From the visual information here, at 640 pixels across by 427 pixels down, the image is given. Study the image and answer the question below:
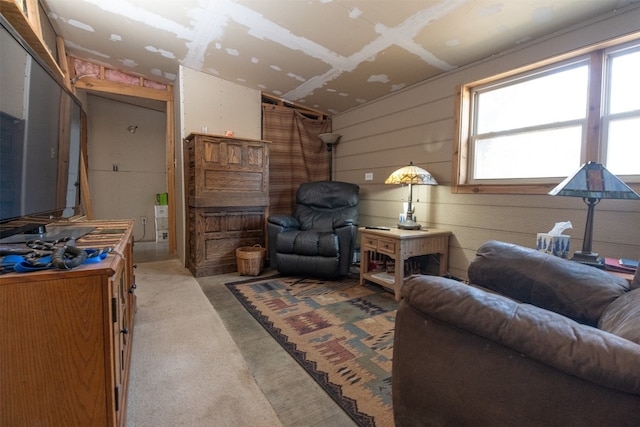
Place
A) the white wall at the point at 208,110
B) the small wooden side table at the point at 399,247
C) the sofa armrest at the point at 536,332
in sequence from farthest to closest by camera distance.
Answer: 1. the white wall at the point at 208,110
2. the small wooden side table at the point at 399,247
3. the sofa armrest at the point at 536,332

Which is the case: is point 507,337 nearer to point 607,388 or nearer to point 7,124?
point 607,388

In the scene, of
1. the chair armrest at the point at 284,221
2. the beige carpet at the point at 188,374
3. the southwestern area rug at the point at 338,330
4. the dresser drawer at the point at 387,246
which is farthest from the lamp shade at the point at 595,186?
the chair armrest at the point at 284,221

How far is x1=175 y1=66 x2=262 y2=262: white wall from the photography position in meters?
3.56

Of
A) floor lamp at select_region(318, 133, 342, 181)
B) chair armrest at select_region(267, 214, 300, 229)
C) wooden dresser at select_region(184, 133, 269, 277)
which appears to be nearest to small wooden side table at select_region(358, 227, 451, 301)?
chair armrest at select_region(267, 214, 300, 229)

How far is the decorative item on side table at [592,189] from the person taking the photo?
1.57 metres

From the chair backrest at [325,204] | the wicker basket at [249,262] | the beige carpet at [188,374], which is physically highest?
the chair backrest at [325,204]

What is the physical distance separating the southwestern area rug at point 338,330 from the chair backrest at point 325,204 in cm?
77

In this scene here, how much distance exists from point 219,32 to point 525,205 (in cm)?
304

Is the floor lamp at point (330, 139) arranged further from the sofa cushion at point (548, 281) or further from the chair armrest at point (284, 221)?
the sofa cushion at point (548, 281)

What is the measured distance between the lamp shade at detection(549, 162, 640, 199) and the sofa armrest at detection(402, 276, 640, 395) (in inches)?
50.3

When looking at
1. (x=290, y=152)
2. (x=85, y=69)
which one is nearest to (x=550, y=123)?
(x=290, y=152)

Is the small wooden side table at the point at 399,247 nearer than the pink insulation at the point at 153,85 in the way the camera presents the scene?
Yes

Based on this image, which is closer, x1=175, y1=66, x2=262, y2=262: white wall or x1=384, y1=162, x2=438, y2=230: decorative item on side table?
x1=384, y1=162, x2=438, y2=230: decorative item on side table

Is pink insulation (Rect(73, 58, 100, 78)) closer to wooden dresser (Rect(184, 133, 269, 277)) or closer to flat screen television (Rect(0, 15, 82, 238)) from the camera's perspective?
wooden dresser (Rect(184, 133, 269, 277))
